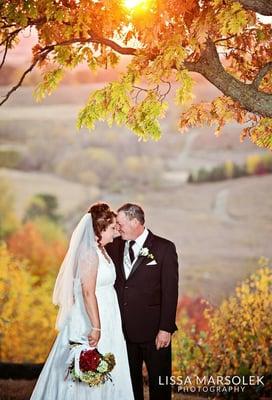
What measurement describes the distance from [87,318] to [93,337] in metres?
0.15

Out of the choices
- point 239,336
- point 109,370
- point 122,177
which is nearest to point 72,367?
point 109,370

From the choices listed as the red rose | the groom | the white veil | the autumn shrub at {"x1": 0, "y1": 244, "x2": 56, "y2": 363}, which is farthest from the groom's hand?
the autumn shrub at {"x1": 0, "y1": 244, "x2": 56, "y2": 363}

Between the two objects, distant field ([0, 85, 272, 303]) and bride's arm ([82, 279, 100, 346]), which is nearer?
bride's arm ([82, 279, 100, 346])

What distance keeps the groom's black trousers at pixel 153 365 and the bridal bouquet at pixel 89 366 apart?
42 cm

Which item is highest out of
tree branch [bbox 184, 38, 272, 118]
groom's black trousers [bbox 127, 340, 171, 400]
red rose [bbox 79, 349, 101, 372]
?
tree branch [bbox 184, 38, 272, 118]

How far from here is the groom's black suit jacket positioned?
6.37 metres

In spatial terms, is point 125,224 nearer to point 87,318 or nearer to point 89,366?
point 87,318

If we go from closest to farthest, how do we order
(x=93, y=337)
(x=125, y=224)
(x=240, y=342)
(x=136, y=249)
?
(x=93, y=337) → (x=125, y=224) → (x=136, y=249) → (x=240, y=342)

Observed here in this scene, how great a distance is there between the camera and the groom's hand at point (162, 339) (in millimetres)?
6297

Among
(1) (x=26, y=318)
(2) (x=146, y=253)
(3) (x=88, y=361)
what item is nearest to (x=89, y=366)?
(3) (x=88, y=361)

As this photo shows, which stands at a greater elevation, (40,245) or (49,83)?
(49,83)

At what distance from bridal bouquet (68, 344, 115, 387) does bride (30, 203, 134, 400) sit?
0.08 m

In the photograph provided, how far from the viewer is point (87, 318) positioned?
20.3ft

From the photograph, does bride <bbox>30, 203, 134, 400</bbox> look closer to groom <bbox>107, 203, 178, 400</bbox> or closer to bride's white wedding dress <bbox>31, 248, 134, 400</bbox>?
bride's white wedding dress <bbox>31, 248, 134, 400</bbox>
